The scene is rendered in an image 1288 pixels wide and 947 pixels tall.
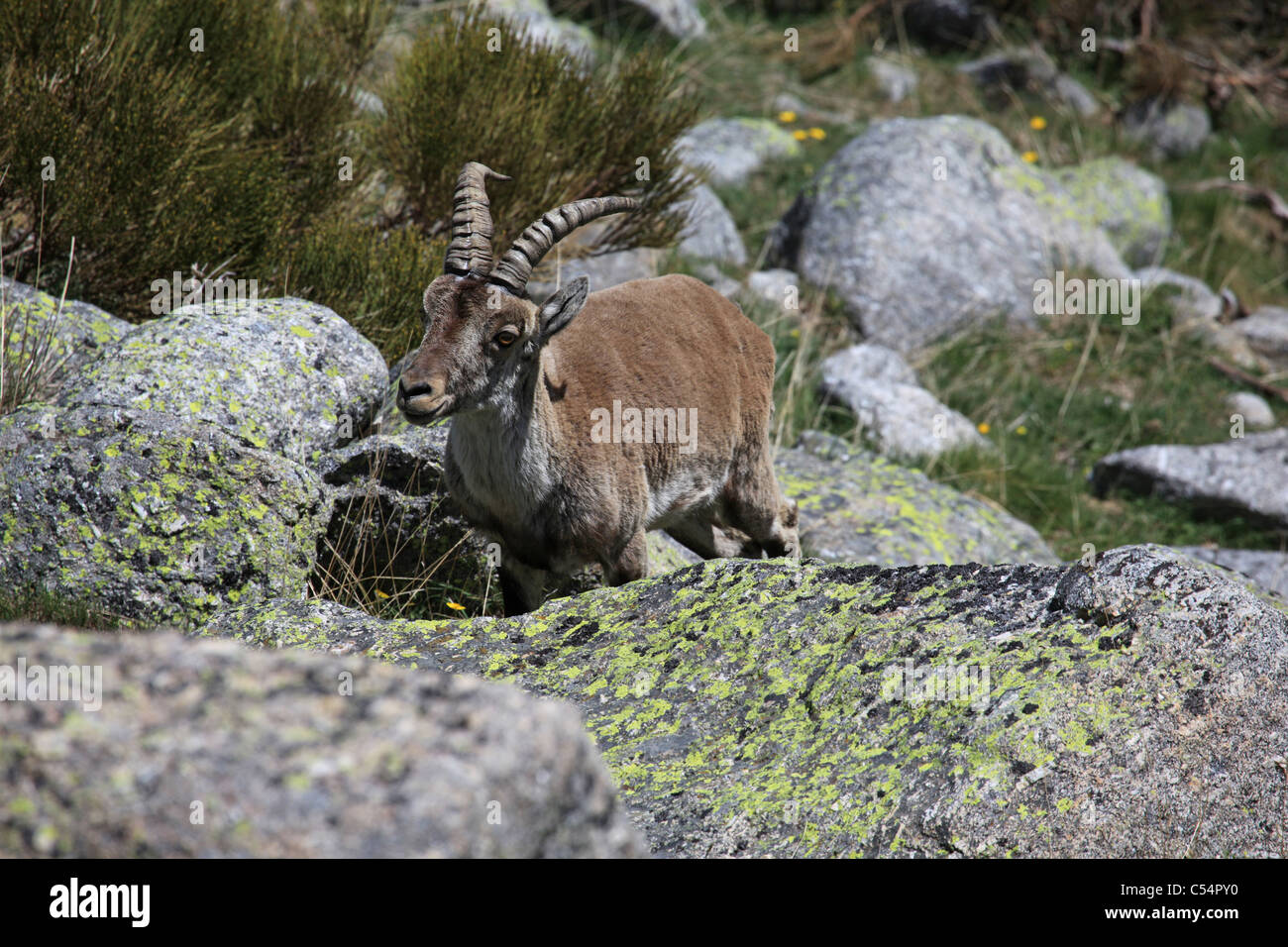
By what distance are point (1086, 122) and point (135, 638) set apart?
16.4m

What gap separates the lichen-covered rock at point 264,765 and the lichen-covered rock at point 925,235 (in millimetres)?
10384

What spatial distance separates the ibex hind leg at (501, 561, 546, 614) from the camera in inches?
211

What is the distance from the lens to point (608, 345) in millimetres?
A: 5836

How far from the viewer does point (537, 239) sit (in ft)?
17.0

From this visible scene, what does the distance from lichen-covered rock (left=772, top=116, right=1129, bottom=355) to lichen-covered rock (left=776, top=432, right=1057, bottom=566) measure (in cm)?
329

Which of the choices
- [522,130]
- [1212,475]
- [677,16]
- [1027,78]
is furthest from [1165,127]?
[522,130]

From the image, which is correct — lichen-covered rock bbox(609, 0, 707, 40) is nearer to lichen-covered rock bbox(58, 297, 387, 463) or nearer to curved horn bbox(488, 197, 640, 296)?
curved horn bbox(488, 197, 640, 296)

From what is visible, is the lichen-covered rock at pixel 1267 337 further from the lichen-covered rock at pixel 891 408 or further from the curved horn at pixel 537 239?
the curved horn at pixel 537 239

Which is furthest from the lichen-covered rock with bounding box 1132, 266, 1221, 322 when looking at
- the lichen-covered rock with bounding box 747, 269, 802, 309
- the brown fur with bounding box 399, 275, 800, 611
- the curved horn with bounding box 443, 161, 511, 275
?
the curved horn with bounding box 443, 161, 511, 275

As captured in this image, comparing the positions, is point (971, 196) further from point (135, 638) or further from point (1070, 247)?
point (135, 638)

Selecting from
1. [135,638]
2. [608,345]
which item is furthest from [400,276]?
[135,638]

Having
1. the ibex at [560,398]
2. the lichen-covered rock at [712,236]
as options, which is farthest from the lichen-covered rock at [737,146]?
the ibex at [560,398]

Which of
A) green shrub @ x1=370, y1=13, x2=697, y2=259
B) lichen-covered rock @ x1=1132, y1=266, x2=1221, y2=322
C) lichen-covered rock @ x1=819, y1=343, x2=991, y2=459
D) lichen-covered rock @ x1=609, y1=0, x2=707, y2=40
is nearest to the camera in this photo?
green shrub @ x1=370, y1=13, x2=697, y2=259
